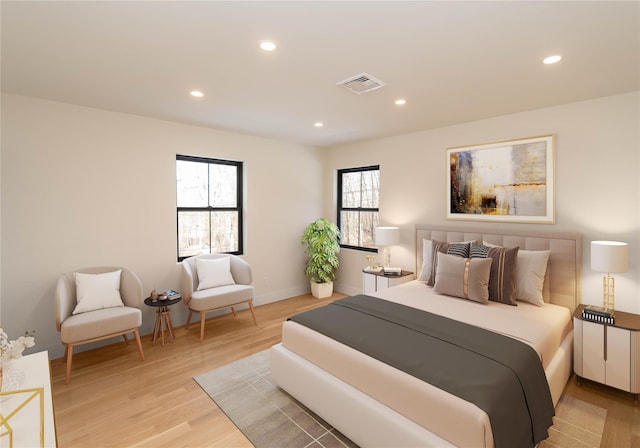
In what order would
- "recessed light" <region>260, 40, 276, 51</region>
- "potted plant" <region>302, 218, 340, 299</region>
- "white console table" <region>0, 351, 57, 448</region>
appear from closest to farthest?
"white console table" <region>0, 351, 57, 448</region>, "recessed light" <region>260, 40, 276, 51</region>, "potted plant" <region>302, 218, 340, 299</region>

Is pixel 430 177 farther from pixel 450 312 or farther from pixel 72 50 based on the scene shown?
pixel 72 50

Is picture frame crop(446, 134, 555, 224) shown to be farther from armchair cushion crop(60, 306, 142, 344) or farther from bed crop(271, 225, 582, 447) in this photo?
armchair cushion crop(60, 306, 142, 344)

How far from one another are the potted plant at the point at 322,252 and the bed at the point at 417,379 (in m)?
1.79

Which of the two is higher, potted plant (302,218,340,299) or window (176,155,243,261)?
window (176,155,243,261)

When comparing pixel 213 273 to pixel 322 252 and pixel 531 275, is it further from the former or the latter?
pixel 531 275

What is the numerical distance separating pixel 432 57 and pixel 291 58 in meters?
0.99

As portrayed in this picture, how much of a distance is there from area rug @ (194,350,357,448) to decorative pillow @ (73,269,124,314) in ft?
4.19

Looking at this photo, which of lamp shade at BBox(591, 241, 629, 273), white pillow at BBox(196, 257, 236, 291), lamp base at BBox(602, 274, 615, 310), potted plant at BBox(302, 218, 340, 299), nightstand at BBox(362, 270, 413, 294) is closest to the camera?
lamp shade at BBox(591, 241, 629, 273)

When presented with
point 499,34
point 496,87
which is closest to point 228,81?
point 499,34

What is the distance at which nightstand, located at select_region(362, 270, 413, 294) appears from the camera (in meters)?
4.25

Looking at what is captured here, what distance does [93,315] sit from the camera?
9.96 ft

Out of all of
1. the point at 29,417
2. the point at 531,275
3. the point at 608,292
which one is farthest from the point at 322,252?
the point at 29,417

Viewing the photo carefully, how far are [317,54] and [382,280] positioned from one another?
2999 mm

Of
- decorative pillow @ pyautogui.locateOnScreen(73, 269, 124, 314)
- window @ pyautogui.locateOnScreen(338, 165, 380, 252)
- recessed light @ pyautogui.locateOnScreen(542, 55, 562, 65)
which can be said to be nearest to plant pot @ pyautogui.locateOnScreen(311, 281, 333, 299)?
window @ pyautogui.locateOnScreen(338, 165, 380, 252)
